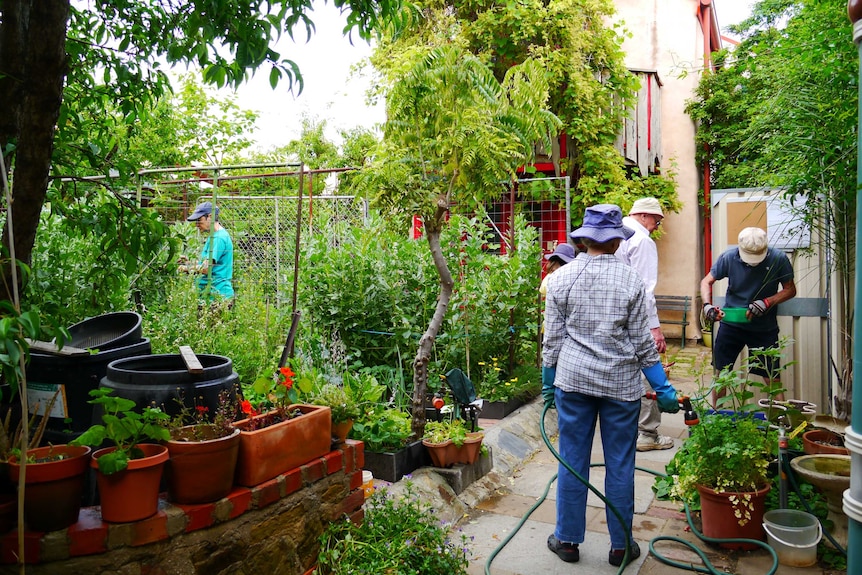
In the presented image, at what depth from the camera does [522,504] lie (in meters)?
4.40

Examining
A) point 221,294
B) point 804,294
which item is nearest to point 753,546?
point 804,294

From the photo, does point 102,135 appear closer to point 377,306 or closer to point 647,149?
point 377,306

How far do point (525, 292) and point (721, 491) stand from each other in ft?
10.6

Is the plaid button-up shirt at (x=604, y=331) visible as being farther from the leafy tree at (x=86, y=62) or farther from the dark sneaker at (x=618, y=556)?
the leafy tree at (x=86, y=62)

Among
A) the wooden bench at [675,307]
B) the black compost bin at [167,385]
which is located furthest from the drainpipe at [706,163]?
the black compost bin at [167,385]

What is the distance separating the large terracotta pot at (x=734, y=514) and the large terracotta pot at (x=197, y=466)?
2.59 metres

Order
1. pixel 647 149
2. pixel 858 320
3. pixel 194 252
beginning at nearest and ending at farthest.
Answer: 1. pixel 858 320
2. pixel 194 252
3. pixel 647 149

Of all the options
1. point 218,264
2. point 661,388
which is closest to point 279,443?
point 661,388

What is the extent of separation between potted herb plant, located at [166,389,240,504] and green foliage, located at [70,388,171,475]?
10cm

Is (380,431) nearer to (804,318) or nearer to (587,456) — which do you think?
(587,456)

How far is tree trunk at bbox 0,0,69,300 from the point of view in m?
2.09

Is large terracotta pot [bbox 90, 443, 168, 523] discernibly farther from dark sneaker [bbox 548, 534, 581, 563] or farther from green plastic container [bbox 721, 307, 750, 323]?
green plastic container [bbox 721, 307, 750, 323]

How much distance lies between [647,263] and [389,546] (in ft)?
9.77

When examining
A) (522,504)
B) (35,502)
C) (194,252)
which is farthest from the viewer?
(194,252)
